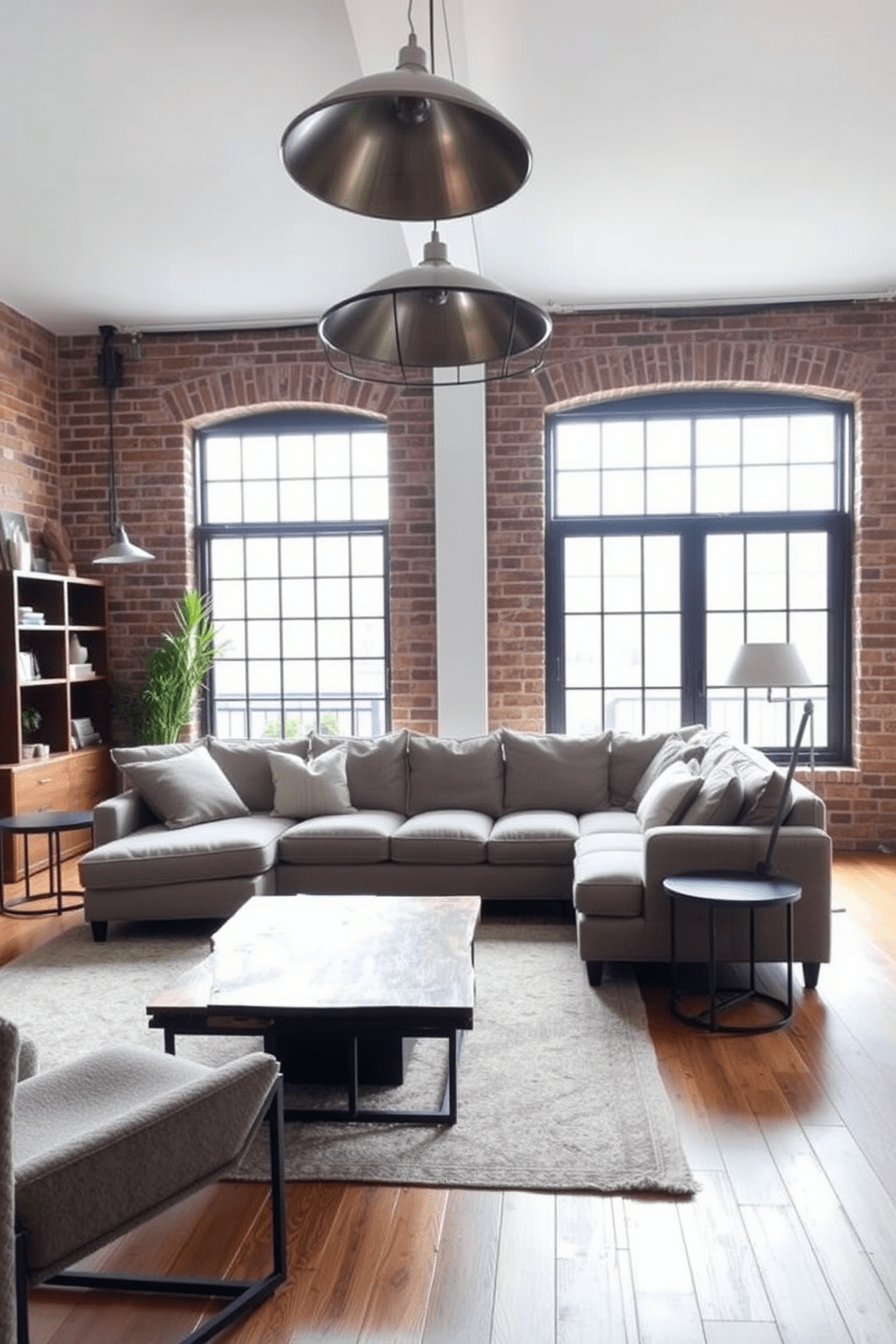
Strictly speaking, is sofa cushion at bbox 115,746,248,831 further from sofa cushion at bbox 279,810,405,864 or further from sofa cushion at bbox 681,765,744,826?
sofa cushion at bbox 681,765,744,826

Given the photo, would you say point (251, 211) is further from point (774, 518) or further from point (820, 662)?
point (820, 662)

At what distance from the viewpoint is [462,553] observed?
6.52 m

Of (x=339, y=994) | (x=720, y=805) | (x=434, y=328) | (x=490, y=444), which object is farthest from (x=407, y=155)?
(x=490, y=444)

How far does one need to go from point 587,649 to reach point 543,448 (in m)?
1.34

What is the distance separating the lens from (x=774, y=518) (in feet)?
21.5

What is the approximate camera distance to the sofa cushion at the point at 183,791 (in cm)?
517

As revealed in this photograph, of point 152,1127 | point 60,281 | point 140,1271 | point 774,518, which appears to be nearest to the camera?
point 152,1127

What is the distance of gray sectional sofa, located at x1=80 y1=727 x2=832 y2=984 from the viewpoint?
3.98m

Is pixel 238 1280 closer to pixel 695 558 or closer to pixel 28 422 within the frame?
pixel 695 558

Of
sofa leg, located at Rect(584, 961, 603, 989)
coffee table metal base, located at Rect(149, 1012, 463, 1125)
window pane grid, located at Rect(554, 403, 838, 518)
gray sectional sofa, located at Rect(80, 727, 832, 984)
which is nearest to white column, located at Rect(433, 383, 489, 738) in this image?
window pane grid, located at Rect(554, 403, 838, 518)

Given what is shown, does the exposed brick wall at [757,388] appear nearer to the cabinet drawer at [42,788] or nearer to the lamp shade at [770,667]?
the lamp shade at [770,667]

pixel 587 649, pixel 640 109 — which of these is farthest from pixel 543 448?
pixel 640 109

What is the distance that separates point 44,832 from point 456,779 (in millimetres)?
2113

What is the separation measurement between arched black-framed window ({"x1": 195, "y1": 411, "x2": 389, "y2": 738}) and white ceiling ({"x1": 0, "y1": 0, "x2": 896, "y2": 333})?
891 millimetres
